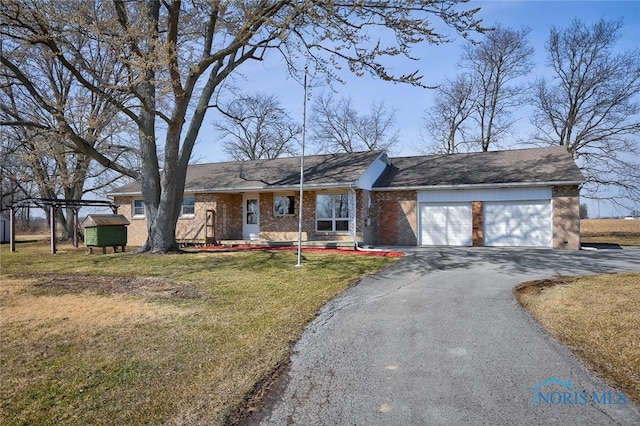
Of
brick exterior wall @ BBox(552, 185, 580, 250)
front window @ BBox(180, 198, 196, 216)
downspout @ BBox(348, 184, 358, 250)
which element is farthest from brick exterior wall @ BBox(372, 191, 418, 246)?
front window @ BBox(180, 198, 196, 216)

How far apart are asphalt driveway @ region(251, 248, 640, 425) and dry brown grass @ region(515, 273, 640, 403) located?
23cm

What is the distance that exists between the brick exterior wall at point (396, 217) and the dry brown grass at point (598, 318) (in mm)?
9204

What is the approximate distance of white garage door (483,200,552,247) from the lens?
663 inches

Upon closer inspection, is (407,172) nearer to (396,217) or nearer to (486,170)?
(396,217)

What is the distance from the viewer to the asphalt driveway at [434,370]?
3451 mm

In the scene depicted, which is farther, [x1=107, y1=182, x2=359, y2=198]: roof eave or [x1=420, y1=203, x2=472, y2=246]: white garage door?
[x1=420, y1=203, x2=472, y2=246]: white garage door

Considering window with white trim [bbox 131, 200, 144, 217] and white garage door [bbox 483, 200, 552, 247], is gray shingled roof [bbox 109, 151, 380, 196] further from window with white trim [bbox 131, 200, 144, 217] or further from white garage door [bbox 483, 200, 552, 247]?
white garage door [bbox 483, 200, 552, 247]

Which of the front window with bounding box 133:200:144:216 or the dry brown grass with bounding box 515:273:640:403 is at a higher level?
the front window with bounding box 133:200:144:216

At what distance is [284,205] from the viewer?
19828 millimetres

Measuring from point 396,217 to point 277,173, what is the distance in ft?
21.0

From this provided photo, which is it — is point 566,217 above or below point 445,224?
above

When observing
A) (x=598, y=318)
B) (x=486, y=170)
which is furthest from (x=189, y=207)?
(x=598, y=318)

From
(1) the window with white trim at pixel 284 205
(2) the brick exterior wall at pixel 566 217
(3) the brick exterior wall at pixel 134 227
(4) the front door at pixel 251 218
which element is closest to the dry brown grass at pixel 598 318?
(2) the brick exterior wall at pixel 566 217

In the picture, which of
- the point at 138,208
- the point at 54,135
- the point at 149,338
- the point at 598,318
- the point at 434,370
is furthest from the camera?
the point at 138,208
